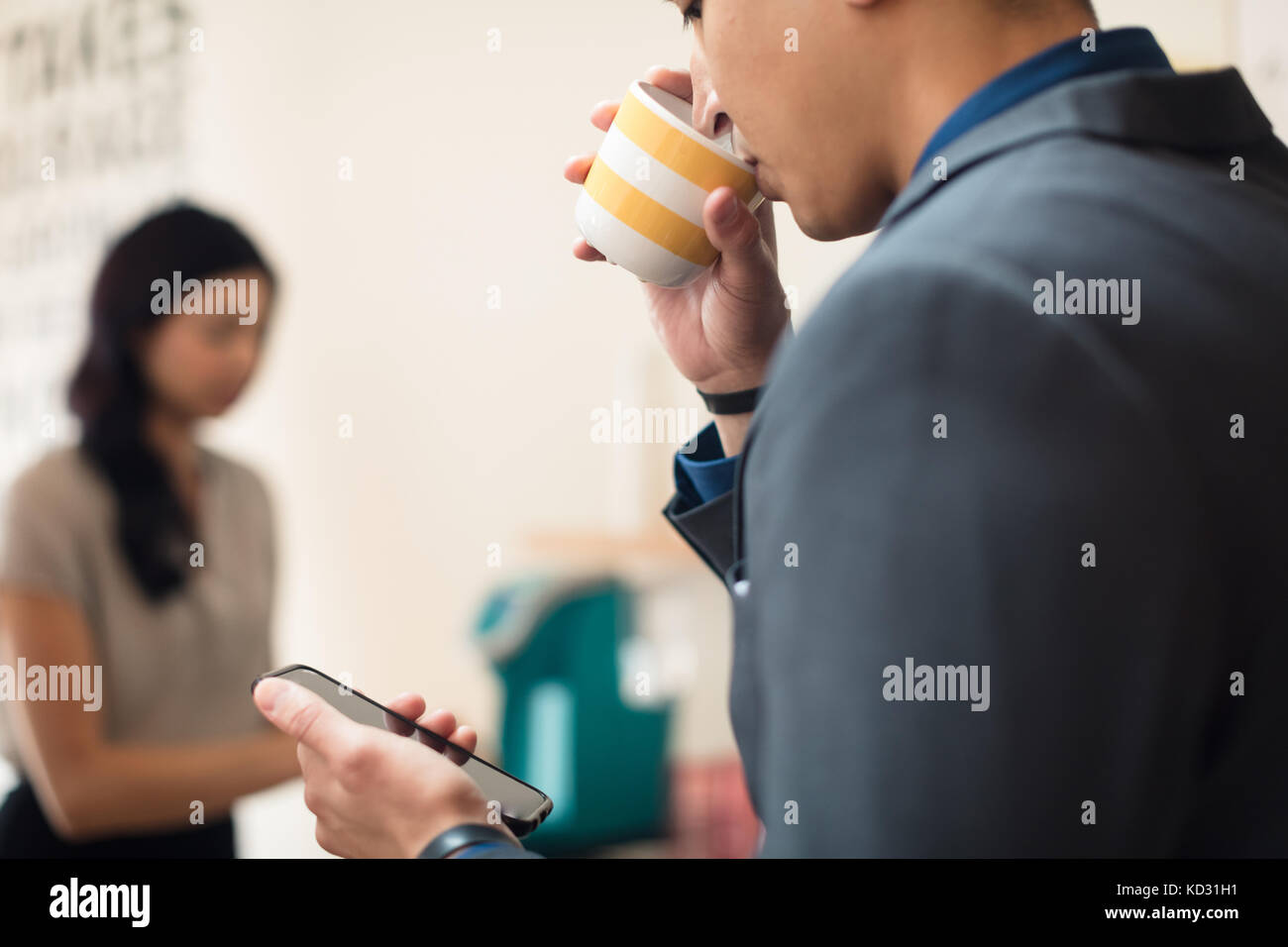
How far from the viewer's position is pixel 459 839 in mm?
468

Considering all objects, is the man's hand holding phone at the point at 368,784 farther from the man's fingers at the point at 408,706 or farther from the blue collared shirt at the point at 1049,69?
the blue collared shirt at the point at 1049,69

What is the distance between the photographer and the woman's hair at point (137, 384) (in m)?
1.42

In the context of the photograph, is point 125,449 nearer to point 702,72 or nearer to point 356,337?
point 702,72

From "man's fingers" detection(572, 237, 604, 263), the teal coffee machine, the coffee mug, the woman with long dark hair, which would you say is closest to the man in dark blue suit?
the coffee mug

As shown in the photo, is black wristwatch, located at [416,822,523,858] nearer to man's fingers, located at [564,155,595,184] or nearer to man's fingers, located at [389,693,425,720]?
man's fingers, located at [389,693,425,720]

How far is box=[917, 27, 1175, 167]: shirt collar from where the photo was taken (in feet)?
1.53

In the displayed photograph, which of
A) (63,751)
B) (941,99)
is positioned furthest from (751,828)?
(941,99)

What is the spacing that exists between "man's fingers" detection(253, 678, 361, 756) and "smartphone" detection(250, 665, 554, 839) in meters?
0.01

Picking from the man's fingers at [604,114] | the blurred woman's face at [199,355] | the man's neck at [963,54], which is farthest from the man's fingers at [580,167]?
the blurred woman's face at [199,355]

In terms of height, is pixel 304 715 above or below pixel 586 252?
below

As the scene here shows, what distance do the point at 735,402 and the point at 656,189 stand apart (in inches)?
6.2

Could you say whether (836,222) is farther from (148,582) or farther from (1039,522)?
(148,582)

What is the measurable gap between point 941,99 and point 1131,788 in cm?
30

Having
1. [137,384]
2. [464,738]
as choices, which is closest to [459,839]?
[464,738]
